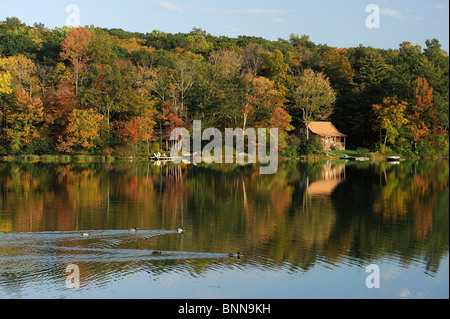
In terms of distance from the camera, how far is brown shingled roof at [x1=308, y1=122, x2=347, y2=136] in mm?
68750

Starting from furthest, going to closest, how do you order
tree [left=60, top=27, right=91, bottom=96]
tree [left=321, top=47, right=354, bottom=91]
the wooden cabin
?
tree [left=321, top=47, right=354, bottom=91] → the wooden cabin → tree [left=60, top=27, right=91, bottom=96]

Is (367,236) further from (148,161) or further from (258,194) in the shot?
(148,161)

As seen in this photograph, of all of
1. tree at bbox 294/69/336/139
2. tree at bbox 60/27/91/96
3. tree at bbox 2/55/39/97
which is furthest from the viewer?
tree at bbox 294/69/336/139

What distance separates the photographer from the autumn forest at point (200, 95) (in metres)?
58.8

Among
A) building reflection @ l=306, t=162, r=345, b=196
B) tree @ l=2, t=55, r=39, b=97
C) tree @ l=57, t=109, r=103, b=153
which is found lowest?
building reflection @ l=306, t=162, r=345, b=196

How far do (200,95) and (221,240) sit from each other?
4362 centimetres

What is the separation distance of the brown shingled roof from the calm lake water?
33.9m

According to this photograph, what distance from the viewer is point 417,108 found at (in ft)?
212

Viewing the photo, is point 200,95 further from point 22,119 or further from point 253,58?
point 22,119

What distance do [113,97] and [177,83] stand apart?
7.43 metres

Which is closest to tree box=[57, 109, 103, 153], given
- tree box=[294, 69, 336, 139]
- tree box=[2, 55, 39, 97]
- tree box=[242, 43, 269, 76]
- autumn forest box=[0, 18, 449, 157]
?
autumn forest box=[0, 18, 449, 157]

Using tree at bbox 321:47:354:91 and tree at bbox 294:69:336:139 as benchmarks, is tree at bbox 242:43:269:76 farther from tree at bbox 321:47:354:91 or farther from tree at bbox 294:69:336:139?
tree at bbox 321:47:354:91

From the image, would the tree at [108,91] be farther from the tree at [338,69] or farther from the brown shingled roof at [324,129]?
the tree at [338,69]

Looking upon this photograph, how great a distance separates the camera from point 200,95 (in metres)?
60.7
